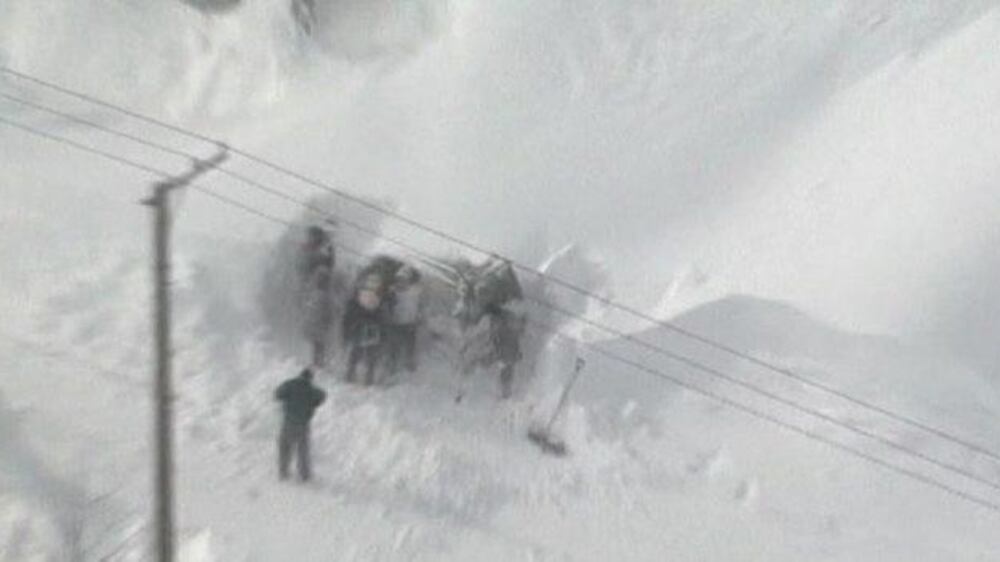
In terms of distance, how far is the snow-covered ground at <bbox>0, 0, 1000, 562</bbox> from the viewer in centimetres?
1417

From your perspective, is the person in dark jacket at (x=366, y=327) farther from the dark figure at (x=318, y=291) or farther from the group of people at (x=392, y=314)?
the dark figure at (x=318, y=291)

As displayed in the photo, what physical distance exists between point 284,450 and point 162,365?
422cm

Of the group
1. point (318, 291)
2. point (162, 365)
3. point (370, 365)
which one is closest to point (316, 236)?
point (318, 291)

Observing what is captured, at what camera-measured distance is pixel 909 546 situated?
613 inches

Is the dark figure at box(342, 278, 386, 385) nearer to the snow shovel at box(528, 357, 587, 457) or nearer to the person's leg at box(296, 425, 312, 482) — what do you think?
the snow shovel at box(528, 357, 587, 457)

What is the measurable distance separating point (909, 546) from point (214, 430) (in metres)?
8.98

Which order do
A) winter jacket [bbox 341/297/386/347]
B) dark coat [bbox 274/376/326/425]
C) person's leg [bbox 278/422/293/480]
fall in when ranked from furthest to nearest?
1. winter jacket [bbox 341/297/386/347]
2. person's leg [bbox 278/422/293/480]
3. dark coat [bbox 274/376/326/425]

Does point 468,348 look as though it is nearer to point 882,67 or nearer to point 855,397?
point 855,397

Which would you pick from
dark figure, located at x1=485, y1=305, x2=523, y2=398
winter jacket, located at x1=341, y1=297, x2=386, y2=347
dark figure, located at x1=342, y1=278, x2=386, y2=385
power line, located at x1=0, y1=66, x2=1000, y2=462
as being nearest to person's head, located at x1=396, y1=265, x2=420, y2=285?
power line, located at x1=0, y1=66, x2=1000, y2=462

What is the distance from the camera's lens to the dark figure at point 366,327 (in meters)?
16.2

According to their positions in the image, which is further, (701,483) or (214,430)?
(701,483)

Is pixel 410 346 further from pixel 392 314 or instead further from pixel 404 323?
pixel 392 314

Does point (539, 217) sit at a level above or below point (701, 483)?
above

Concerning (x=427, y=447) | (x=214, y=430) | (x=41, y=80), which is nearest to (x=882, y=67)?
(x=427, y=447)
